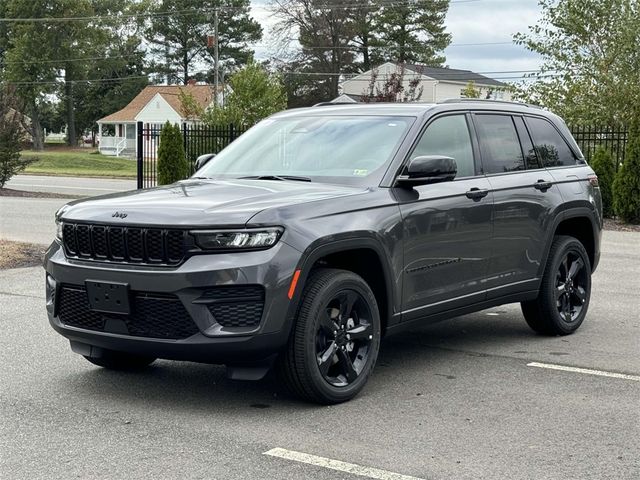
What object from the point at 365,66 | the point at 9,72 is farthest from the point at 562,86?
the point at 9,72

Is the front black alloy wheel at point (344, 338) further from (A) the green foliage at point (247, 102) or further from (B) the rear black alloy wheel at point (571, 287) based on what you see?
(A) the green foliage at point (247, 102)

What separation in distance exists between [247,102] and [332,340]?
95.8 ft

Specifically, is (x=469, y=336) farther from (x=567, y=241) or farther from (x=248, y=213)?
(x=248, y=213)

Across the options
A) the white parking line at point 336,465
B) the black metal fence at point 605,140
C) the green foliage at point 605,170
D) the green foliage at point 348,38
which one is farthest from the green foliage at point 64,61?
the white parking line at point 336,465

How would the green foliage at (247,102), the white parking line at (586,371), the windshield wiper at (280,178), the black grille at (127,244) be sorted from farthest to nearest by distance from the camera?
the green foliage at (247,102) → the white parking line at (586,371) → the windshield wiper at (280,178) → the black grille at (127,244)

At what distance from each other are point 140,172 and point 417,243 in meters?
18.2

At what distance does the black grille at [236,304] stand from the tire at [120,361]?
4.45ft

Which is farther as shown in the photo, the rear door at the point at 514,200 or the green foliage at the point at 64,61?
the green foliage at the point at 64,61

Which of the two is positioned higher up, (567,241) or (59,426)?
(567,241)

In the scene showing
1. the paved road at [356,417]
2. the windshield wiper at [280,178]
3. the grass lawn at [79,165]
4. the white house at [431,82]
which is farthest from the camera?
the white house at [431,82]

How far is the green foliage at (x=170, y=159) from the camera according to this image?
23.1 meters

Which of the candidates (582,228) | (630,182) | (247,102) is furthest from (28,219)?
(247,102)

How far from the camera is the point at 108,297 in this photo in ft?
17.1

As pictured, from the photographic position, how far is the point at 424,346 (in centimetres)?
723
